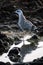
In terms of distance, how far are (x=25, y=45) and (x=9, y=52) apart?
1.85 metres

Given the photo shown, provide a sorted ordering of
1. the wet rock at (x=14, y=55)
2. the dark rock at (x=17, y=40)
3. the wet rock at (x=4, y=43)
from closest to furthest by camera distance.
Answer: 1. the wet rock at (x=14, y=55)
2. the wet rock at (x=4, y=43)
3. the dark rock at (x=17, y=40)

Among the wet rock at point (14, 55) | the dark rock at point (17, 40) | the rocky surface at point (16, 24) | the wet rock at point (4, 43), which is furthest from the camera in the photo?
the dark rock at point (17, 40)

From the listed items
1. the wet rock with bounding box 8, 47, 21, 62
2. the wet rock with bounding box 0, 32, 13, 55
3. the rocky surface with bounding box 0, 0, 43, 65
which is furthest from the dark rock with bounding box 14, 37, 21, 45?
the wet rock with bounding box 8, 47, 21, 62

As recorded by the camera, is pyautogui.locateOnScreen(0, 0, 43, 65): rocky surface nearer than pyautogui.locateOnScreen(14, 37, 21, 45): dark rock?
Yes

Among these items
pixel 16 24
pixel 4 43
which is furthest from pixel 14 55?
pixel 16 24

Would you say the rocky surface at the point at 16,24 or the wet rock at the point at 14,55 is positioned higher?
the rocky surface at the point at 16,24

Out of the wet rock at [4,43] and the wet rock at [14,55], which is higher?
the wet rock at [4,43]

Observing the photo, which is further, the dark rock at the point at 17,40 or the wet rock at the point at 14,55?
the dark rock at the point at 17,40

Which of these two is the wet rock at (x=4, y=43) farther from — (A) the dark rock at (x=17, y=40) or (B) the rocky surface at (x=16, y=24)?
(A) the dark rock at (x=17, y=40)

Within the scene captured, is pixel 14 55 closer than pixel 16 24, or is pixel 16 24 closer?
pixel 14 55

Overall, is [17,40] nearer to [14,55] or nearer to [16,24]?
[14,55]

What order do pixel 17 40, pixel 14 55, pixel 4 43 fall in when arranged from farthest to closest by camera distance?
pixel 17 40, pixel 4 43, pixel 14 55

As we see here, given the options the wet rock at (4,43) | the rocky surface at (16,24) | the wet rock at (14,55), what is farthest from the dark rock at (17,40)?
the wet rock at (14,55)

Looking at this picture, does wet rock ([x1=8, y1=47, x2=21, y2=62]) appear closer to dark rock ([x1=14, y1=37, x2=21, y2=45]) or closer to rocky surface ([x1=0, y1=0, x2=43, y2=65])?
rocky surface ([x1=0, y1=0, x2=43, y2=65])
